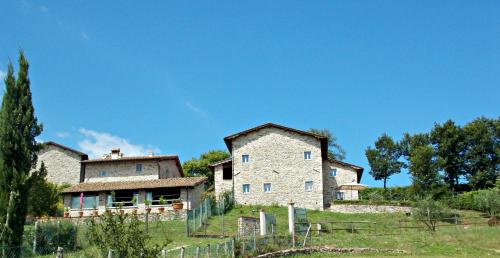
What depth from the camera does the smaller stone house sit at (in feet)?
135

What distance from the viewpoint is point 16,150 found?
2431 cm

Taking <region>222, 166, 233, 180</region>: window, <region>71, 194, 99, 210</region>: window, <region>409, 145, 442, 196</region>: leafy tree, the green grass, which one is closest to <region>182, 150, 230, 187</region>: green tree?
<region>222, 166, 233, 180</region>: window

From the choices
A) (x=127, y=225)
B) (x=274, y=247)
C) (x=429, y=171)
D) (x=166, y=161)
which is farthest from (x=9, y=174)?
(x=429, y=171)

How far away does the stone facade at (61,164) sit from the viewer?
160ft

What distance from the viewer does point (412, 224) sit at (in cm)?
3556

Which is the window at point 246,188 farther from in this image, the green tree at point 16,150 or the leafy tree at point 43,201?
the green tree at point 16,150

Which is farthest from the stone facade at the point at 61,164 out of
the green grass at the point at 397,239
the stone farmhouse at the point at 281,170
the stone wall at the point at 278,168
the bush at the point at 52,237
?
the bush at the point at 52,237

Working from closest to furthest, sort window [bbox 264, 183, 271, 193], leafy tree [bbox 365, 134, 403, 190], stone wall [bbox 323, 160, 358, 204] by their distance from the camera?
window [bbox 264, 183, 271, 193] → stone wall [bbox 323, 160, 358, 204] → leafy tree [bbox 365, 134, 403, 190]

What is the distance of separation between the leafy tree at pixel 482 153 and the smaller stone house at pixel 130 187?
29018mm

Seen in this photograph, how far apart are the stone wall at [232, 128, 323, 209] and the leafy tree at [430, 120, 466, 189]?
18.0 metres

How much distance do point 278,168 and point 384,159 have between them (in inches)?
975

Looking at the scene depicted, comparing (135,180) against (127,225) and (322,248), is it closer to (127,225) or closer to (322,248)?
(322,248)

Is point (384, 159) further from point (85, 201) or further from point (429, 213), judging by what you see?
point (85, 201)

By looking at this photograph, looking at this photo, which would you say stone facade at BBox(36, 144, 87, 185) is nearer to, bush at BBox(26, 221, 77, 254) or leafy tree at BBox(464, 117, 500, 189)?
bush at BBox(26, 221, 77, 254)
